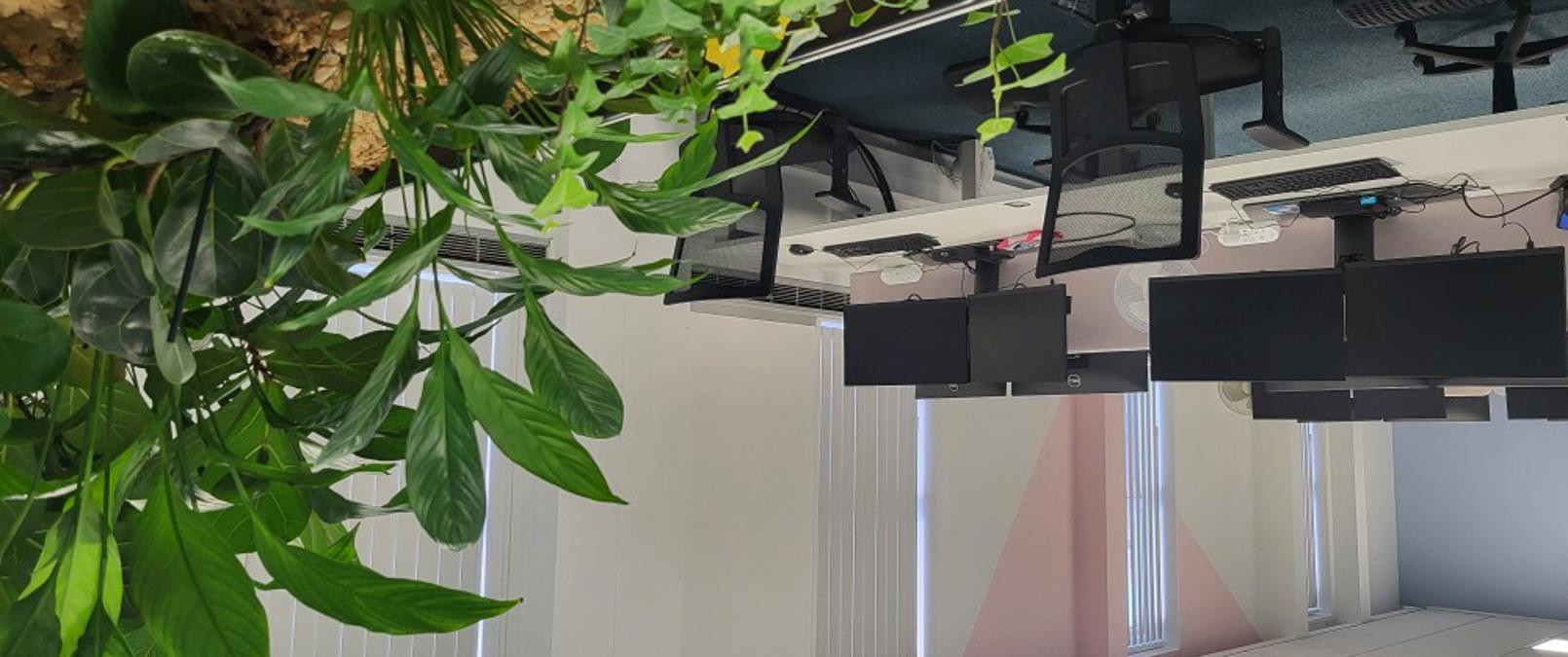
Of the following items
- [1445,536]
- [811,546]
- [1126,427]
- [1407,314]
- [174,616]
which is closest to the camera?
[174,616]

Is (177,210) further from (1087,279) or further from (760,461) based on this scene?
(760,461)

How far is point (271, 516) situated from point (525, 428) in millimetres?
181

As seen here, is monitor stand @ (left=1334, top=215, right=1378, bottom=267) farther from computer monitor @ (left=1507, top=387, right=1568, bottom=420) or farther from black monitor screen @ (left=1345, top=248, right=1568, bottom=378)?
computer monitor @ (left=1507, top=387, right=1568, bottom=420)

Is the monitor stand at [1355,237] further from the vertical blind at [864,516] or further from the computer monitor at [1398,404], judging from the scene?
the vertical blind at [864,516]

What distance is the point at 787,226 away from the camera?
619 centimetres

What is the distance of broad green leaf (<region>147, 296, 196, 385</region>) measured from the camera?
0.97 ft

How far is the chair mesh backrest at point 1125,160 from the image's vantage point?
3549mm

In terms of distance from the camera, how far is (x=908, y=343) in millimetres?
5590

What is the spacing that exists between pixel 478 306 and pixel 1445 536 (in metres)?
11.3

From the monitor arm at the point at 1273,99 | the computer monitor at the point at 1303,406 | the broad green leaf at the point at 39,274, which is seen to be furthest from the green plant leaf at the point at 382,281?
the computer monitor at the point at 1303,406

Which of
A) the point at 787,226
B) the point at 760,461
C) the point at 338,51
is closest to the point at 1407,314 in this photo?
the point at 787,226

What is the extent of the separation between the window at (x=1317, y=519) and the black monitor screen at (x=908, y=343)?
7869mm

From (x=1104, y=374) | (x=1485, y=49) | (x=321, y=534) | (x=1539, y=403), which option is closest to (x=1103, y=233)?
(x=1485, y=49)

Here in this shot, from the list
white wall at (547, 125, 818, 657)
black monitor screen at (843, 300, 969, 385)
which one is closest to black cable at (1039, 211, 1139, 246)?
black monitor screen at (843, 300, 969, 385)
